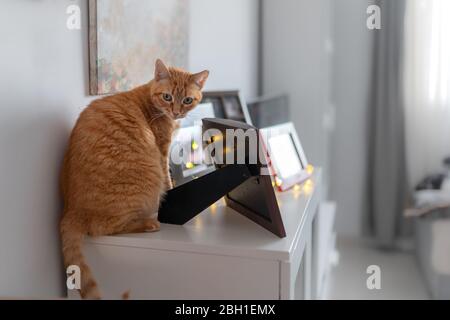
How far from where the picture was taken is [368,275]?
3049 mm

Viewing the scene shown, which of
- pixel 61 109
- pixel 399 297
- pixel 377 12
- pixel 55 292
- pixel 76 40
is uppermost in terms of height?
pixel 377 12

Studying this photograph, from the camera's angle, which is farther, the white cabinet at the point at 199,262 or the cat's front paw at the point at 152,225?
the cat's front paw at the point at 152,225

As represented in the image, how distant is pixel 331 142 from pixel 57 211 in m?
2.61

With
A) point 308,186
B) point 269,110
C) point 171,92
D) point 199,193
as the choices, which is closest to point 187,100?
point 171,92

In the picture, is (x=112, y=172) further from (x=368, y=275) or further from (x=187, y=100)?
(x=368, y=275)

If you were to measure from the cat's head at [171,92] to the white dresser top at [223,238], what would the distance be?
282 millimetres

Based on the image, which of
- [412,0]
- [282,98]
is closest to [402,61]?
[412,0]

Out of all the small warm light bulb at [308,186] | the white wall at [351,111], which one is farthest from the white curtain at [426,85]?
the small warm light bulb at [308,186]

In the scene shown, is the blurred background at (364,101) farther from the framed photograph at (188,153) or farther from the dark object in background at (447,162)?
the framed photograph at (188,153)

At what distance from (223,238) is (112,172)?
0.96 ft

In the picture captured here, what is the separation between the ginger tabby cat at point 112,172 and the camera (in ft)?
3.58

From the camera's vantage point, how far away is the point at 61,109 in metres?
1.15

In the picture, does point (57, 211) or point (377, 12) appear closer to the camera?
point (57, 211)
